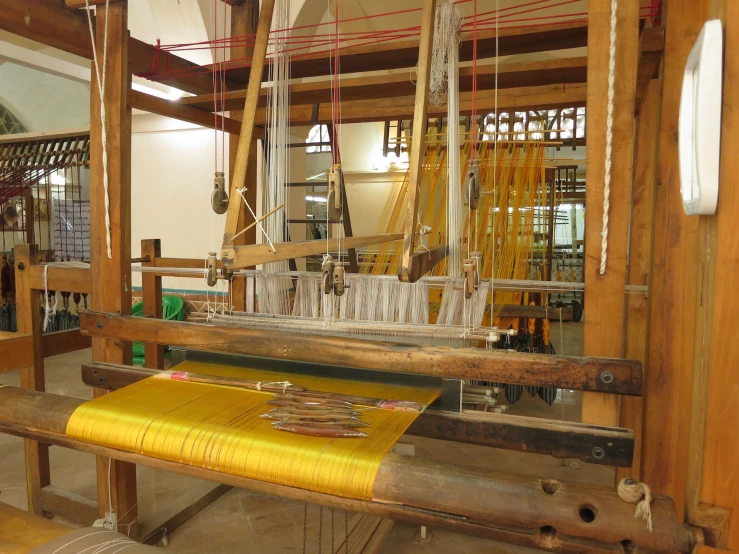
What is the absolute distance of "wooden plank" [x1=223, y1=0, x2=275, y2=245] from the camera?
1826mm

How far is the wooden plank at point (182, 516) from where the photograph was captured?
9.39 ft

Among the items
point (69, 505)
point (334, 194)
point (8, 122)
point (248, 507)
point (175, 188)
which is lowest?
point (248, 507)

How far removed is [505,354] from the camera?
1.51 m

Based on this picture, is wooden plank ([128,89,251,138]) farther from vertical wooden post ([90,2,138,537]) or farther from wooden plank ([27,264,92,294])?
wooden plank ([27,264,92,294])

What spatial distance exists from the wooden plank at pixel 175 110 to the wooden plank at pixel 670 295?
1785 millimetres

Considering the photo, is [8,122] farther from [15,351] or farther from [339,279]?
[339,279]

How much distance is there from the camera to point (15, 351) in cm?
210

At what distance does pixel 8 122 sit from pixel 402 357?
11577 millimetres

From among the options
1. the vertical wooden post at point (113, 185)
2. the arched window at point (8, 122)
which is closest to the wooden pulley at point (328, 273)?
the vertical wooden post at point (113, 185)

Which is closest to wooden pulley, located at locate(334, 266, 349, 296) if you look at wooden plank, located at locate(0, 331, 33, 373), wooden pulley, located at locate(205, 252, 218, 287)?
wooden pulley, located at locate(205, 252, 218, 287)

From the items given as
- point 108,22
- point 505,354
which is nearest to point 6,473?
point 108,22

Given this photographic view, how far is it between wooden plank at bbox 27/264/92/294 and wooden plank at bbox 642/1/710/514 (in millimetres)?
2387

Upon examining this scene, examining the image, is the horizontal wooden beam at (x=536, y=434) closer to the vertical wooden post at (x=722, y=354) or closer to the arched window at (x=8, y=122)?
the vertical wooden post at (x=722, y=354)

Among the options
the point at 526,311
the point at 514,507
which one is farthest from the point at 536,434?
the point at 526,311
